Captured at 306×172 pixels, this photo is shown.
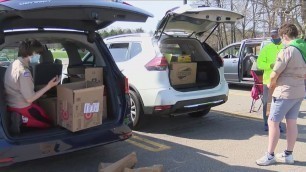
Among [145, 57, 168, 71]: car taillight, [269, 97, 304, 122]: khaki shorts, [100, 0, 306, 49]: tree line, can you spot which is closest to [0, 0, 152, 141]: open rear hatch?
[145, 57, 168, 71]: car taillight

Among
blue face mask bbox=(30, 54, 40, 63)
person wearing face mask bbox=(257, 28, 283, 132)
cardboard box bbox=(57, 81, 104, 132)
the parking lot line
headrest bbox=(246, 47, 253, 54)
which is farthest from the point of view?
headrest bbox=(246, 47, 253, 54)

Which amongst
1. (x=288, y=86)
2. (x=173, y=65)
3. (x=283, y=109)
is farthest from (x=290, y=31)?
(x=173, y=65)

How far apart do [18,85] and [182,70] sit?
3.52 m

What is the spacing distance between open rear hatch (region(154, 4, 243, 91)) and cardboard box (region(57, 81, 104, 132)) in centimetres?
210

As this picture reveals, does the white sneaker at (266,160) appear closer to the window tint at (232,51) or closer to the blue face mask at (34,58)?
the blue face mask at (34,58)

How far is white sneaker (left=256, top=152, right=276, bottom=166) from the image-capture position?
4828mm

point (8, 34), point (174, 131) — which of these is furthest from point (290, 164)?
point (8, 34)

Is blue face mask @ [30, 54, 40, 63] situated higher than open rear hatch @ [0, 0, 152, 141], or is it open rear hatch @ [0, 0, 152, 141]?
open rear hatch @ [0, 0, 152, 141]

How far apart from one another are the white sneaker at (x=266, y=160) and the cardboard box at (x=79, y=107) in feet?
6.94

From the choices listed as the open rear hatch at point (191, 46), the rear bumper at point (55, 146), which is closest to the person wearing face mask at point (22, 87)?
the rear bumper at point (55, 146)

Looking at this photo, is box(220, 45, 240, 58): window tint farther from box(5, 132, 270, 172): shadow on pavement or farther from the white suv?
box(5, 132, 270, 172): shadow on pavement

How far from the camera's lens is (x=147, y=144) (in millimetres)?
5801

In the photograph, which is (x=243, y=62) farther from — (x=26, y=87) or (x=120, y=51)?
(x=26, y=87)

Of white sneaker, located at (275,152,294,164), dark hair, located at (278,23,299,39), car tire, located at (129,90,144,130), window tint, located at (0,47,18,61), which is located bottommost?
white sneaker, located at (275,152,294,164)
